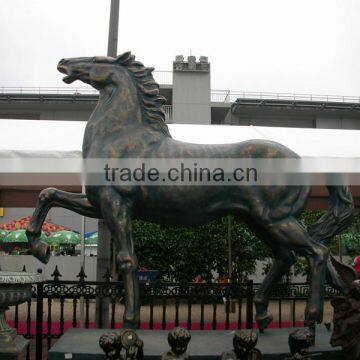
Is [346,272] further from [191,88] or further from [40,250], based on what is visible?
[191,88]

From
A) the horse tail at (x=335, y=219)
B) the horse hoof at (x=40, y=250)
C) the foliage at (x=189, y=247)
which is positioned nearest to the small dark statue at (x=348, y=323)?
the horse tail at (x=335, y=219)

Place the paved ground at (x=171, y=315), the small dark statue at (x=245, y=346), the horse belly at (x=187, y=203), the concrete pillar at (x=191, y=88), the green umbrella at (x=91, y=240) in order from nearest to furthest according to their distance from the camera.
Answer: the small dark statue at (x=245, y=346), the horse belly at (x=187, y=203), the paved ground at (x=171, y=315), the green umbrella at (x=91, y=240), the concrete pillar at (x=191, y=88)

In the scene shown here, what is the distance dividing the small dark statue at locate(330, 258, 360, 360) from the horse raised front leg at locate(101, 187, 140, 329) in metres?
1.36

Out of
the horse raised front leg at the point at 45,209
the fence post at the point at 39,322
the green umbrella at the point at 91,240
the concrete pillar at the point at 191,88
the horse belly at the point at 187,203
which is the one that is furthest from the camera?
the concrete pillar at the point at 191,88

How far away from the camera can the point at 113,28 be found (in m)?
5.55

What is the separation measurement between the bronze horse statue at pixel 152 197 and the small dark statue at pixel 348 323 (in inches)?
5.2

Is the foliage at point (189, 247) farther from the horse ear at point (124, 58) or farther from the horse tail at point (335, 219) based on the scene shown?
the horse ear at point (124, 58)

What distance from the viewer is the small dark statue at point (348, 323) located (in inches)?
119

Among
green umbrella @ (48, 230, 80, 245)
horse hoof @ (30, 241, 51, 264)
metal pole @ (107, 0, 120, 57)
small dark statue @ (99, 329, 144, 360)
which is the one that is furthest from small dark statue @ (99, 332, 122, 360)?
green umbrella @ (48, 230, 80, 245)

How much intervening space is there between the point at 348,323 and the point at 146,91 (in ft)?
7.07

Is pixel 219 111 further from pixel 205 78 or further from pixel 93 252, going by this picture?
pixel 93 252

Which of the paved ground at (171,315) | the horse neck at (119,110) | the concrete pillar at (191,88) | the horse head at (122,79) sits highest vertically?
the concrete pillar at (191,88)

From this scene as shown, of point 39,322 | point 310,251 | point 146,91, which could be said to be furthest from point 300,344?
point 39,322

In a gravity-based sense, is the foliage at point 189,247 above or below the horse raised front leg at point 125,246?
below
